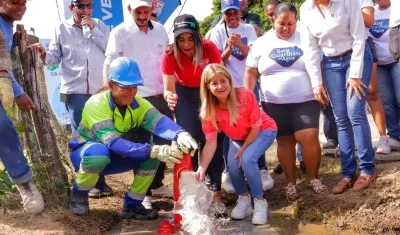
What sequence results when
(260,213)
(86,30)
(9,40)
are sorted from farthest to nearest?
1. (86,30)
2. (260,213)
3. (9,40)

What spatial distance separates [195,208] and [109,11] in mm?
3953

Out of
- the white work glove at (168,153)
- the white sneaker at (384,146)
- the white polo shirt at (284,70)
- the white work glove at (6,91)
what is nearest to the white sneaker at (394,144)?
the white sneaker at (384,146)

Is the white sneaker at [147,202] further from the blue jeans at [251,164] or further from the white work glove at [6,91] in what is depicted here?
the white work glove at [6,91]

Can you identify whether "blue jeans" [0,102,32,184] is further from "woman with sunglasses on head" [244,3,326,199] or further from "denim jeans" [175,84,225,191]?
"woman with sunglasses on head" [244,3,326,199]

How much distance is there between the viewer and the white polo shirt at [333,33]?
13.9 feet

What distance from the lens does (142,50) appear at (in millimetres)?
4781

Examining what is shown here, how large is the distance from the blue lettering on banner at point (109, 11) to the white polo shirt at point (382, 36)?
11.1 feet

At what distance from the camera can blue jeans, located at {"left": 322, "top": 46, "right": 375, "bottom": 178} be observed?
4.28 metres

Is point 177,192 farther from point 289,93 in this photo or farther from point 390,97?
point 390,97

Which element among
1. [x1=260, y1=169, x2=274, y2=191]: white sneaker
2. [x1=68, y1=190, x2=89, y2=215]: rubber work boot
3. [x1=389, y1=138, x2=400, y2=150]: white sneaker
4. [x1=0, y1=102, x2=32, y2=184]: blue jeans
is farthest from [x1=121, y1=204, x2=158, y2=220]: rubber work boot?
[x1=389, y1=138, x2=400, y2=150]: white sneaker

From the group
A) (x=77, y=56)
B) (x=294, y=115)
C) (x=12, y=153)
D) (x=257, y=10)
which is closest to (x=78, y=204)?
(x=12, y=153)

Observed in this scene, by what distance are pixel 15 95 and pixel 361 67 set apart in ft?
9.07

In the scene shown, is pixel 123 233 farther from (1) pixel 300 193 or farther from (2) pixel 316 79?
(2) pixel 316 79

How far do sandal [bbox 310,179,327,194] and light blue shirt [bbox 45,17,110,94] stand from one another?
2.24 meters
